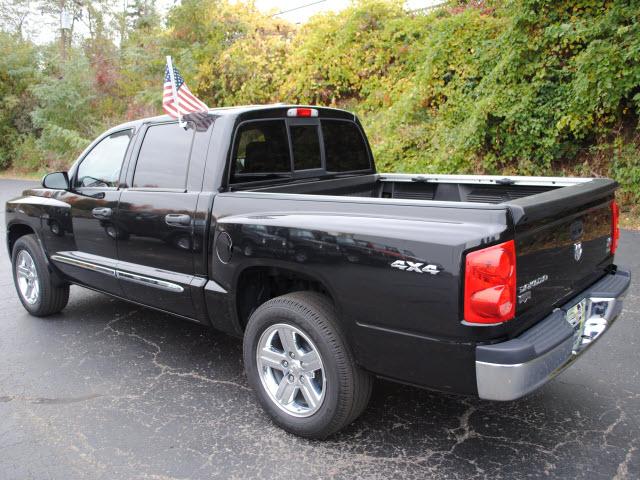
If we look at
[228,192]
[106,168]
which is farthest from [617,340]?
[106,168]

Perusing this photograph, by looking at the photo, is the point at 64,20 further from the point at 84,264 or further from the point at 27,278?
the point at 84,264

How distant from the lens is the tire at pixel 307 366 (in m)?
2.75

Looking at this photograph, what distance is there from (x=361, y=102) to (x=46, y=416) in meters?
12.2

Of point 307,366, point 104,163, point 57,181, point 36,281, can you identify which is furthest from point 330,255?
point 36,281

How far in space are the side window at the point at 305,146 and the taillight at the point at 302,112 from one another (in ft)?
0.27

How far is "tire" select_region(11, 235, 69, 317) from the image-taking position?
16.0ft

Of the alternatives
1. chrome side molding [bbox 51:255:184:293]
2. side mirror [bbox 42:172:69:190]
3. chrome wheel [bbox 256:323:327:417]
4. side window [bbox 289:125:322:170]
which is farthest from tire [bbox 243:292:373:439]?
side mirror [bbox 42:172:69:190]

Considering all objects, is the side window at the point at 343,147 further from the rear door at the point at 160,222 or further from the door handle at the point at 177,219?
the door handle at the point at 177,219

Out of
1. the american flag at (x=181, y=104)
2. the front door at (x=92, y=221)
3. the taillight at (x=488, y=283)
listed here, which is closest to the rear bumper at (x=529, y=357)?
the taillight at (x=488, y=283)

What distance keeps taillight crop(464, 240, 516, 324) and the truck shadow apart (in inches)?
35.0

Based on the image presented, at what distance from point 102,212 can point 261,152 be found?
4.43 feet

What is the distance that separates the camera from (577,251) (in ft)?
9.47

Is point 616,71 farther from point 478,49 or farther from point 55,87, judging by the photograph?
point 55,87

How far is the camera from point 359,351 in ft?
8.78
